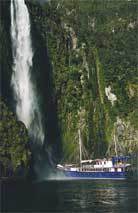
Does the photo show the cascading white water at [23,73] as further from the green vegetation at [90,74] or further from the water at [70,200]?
the water at [70,200]

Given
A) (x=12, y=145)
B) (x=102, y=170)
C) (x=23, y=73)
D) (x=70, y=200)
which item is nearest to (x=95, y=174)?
(x=102, y=170)

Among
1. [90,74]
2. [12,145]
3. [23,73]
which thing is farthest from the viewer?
[90,74]

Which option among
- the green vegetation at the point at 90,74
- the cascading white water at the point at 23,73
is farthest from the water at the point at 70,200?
the green vegetation at the point at 90,74

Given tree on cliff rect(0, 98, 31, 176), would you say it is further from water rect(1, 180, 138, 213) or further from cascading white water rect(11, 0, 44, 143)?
water rect(1, 180, 138, 213)

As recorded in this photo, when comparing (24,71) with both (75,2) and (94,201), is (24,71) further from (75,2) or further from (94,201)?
(94,201)

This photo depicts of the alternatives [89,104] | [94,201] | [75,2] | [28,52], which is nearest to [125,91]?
[89,104]

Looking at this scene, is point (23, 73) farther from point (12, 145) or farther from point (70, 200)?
point (70, 200)
